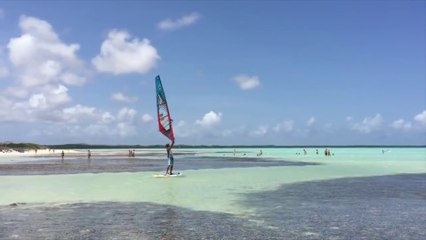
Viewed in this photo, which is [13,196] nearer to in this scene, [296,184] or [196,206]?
[196,206]

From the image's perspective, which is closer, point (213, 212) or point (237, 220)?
point (237, 220)

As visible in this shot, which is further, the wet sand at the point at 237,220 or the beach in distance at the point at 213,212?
the beach in distance at the point at 213,212

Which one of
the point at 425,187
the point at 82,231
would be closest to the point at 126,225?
the point at 82,231

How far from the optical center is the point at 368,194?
20344mm

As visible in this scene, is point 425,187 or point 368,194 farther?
point 425,187

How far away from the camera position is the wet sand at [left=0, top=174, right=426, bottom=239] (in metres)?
11.4

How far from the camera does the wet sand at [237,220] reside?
37.5 ft

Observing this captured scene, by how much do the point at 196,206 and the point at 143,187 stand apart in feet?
25.0

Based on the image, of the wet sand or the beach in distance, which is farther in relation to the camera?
the beach in distance

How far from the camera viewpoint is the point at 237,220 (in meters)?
13.6

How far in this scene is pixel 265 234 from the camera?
37.7ft

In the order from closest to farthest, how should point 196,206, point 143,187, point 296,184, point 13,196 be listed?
1. point 196,206
2. point 13,196
3. point 143,187
4. point 296,184

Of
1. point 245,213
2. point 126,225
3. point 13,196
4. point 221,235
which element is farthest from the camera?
point 13,196

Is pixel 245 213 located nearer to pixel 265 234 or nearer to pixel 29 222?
A: pixel 265 234
